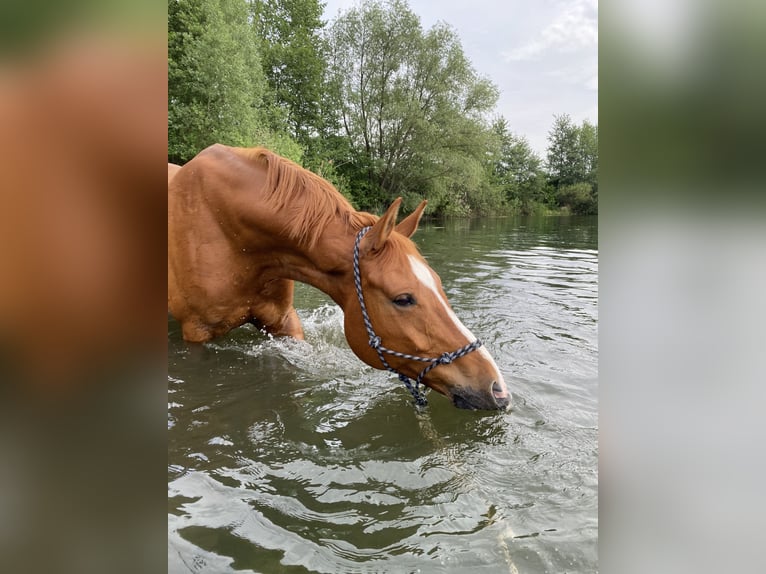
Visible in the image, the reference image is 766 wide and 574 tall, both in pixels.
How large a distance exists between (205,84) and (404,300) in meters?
16.7

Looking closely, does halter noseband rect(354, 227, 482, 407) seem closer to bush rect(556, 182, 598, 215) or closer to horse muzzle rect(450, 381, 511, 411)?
Result: horse muzzle rect(450, 381, 511, 411)

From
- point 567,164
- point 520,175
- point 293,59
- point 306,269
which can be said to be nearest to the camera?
point 306,269

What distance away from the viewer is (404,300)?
9.32ft

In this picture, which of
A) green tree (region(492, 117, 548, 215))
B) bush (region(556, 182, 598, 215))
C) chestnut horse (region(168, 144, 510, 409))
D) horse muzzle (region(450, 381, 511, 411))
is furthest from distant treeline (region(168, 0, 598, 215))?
horse muzzle (region(450, 381, 511, 411))

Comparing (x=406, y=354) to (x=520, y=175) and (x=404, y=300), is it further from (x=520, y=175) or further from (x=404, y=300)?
(x=520, y=175)

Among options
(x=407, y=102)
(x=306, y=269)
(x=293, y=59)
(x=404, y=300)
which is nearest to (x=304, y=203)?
(x=306, y=269)

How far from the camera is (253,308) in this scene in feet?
13.1

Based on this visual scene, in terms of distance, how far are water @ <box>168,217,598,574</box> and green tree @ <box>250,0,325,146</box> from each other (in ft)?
91.8

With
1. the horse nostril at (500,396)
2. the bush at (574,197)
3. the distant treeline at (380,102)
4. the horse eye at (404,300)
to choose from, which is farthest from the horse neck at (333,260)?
the bush at (574,197)
